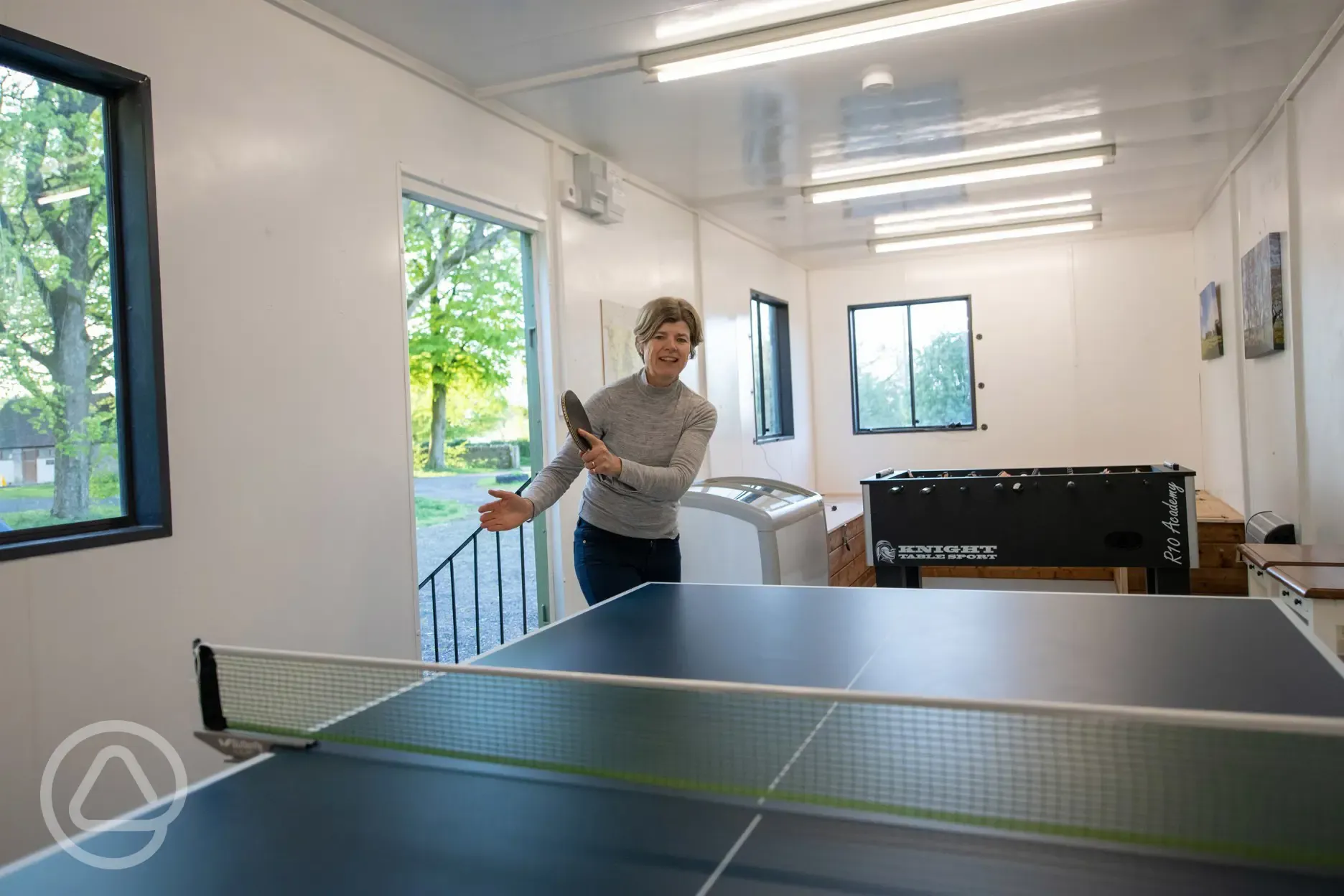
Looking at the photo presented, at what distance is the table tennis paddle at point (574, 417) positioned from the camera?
2369 mm

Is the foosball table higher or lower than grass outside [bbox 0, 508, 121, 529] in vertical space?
lower

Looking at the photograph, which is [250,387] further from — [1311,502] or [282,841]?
[1311,502]

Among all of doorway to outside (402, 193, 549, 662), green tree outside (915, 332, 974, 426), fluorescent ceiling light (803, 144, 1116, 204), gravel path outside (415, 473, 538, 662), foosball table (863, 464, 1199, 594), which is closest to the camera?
foosball table (863, 464, 1199, 594)

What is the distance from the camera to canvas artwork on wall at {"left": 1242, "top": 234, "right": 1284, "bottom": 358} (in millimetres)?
4484

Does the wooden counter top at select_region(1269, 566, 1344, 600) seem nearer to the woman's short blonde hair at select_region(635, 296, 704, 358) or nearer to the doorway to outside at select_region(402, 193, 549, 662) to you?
the woman's short blonde hair at select_region(635, 296, 704, 358)

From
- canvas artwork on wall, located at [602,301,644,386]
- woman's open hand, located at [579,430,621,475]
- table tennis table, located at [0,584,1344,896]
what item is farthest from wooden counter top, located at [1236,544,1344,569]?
canvas artwork on wall, located at [602,301,644,386]

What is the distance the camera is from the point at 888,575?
4.57 metres

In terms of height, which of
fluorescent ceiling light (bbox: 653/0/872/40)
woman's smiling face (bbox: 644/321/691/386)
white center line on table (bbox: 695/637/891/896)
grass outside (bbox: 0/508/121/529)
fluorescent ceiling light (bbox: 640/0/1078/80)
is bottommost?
white center line on table (bbox: 695/637/891/896)

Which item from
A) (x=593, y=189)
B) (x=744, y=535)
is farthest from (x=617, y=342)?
(x=744, y=535)

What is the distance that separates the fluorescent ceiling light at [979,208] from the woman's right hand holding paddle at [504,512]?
5036 millimetres

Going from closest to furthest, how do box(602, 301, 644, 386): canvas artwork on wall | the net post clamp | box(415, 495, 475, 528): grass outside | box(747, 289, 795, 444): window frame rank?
1. the net post clamp
2. box(602, 301, 644, 386): canvas artwork on wall
3. box(415, 495, 475, 528): grass outside
4. box(747, 289, 795, 444): window frame

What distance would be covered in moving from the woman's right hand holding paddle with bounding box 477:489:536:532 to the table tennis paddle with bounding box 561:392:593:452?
21cm

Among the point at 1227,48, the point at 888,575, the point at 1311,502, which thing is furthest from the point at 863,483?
the point at 1227,48

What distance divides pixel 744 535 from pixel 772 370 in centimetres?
413
